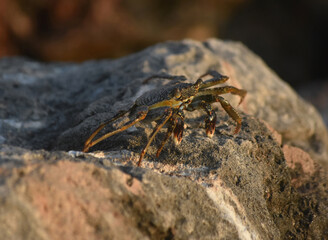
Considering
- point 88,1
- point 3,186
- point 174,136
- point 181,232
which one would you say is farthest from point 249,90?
point 88,1

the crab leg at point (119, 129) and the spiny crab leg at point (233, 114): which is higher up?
the spiny crab leg at point (233, 114)

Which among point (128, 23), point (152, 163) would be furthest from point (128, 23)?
point (152, 163)

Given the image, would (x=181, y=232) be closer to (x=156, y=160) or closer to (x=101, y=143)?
(x=156, y=160)

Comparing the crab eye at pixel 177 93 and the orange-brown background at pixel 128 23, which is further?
the orange-brown background at pixel 128 23

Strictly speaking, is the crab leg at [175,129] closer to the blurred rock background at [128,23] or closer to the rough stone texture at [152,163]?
the rough stone texture at [152,163]

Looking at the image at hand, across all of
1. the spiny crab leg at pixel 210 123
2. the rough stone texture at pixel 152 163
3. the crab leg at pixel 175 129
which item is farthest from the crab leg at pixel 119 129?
the spiny crab leg at pixel 210 123

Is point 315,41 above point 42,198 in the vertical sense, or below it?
above

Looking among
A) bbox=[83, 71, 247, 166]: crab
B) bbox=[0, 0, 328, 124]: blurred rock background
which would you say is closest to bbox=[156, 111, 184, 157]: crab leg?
bbox=[83, 71, 247, 166]: crab
